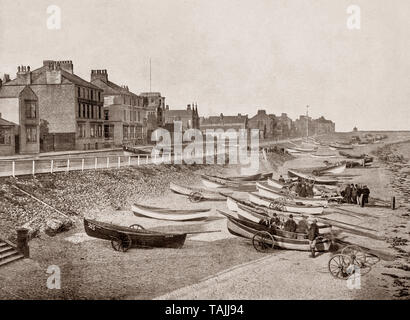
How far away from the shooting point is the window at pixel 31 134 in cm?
3072

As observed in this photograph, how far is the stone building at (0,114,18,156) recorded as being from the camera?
2752 cm

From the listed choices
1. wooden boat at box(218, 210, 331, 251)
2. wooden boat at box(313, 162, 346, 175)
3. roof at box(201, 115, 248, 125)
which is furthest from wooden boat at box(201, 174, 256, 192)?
roof at box(201, 115, 248, 125)

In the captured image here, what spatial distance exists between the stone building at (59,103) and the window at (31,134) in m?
2.06

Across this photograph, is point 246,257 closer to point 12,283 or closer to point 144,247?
point 144,247

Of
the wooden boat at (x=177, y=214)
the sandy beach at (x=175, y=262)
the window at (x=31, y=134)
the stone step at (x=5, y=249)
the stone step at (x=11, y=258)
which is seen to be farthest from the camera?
the window at (x=31, y=134)

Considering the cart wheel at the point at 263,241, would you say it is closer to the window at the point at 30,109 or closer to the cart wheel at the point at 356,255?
the cart wheel at the point at 356,255

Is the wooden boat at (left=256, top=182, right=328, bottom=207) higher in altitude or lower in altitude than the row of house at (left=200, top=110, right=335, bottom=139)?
lower

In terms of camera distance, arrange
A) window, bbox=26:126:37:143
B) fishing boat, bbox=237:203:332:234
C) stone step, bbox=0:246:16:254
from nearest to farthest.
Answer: stone step, bbox=0:246:16:254
fishing boat, bbox=237:203:332:234
window, bbox=26:126:37:143

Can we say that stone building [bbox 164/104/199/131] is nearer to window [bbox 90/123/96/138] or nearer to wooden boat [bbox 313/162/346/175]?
window [bbox 90/123/96/138]

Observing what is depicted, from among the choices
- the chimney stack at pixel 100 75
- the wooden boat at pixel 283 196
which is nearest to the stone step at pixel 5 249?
the wooden boat at pixel 283 196

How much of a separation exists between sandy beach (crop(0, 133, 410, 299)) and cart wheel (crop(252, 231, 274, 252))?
1.11 feet

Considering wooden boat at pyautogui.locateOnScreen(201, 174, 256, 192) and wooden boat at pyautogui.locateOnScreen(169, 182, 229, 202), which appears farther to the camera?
wooden boat at pyautogui.locateOnScreen(201, 174, 256, 192)

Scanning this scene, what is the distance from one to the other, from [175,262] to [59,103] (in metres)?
25.8
